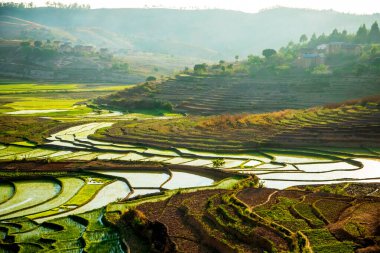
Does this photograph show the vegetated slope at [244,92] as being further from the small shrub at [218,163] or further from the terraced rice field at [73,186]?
the terraced rice field at [73,186]

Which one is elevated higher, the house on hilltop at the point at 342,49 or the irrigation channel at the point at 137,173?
the house on hilltop at the point at 342,49

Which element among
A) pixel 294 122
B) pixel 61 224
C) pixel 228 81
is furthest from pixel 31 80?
pixel 61 224

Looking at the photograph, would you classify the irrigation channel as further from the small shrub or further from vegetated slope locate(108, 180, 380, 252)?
vegetated slope locate(108, 180, 380, 252)

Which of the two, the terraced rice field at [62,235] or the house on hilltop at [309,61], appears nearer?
the terraced rice field at [62,235]

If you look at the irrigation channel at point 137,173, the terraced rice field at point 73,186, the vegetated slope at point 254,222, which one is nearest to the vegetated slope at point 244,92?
the irrigation channel at point 137,173

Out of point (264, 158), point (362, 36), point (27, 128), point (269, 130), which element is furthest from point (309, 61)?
point (27, 128)

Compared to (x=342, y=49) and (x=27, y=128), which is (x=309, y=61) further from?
(x=27, y=128)
